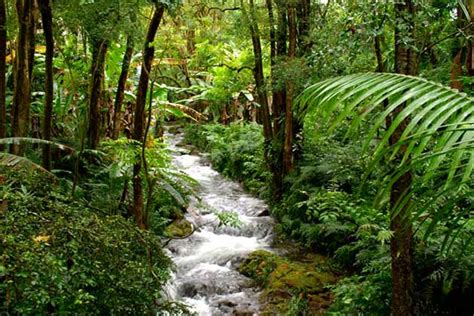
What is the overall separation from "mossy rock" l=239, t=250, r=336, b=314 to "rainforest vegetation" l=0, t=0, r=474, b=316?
0.03 m

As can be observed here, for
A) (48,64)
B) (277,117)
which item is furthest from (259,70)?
(48,64)

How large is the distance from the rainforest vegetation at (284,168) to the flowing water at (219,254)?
263 mm

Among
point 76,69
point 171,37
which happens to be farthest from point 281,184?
point 171,37

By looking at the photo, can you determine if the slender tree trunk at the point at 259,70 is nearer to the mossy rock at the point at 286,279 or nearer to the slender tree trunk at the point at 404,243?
the mossy rock at the point at 286,279

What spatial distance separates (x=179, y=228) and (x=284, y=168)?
2448 millimetres

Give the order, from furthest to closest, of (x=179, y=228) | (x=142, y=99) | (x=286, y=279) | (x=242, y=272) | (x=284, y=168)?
(x=284, y=168) < (x=179, y=228) < (x=242, y=272) < (x=286, y=279) < (x=142, y=99)

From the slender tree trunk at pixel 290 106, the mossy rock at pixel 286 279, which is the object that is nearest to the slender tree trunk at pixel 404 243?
the mossy rock at pixel 286 279

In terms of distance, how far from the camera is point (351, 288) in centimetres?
486

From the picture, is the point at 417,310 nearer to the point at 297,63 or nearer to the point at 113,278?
the point at 113,278

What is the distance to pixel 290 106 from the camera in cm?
844

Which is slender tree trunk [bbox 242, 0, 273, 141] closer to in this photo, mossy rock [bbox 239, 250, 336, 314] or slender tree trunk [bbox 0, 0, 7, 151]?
mossy rock [bbox 239, 250, 336, 314]

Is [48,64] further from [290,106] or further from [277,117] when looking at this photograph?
[277,117]

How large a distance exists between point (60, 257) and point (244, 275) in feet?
→ 14.0

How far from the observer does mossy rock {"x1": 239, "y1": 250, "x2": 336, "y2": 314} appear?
5.68 metres
